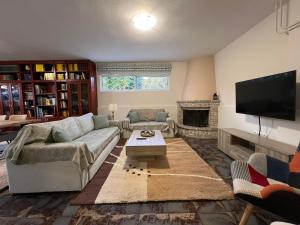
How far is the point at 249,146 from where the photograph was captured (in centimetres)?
348

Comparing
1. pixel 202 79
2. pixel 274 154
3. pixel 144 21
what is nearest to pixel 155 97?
pixel 202 79

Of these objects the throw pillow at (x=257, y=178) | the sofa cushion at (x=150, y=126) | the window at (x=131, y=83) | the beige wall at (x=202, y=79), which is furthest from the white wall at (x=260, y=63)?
the window at (x=131, y=83)

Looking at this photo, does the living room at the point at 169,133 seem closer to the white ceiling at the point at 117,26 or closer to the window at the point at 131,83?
the white ceiling at the point at 117,26

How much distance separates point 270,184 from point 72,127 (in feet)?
10.3

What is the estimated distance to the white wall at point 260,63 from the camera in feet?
8.14

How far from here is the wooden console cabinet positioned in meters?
2.28

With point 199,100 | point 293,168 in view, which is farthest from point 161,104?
point 293,168

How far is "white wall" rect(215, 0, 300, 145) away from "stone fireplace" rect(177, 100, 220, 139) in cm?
32

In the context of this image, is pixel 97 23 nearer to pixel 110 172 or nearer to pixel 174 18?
pixel 174 18

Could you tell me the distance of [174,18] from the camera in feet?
9.49

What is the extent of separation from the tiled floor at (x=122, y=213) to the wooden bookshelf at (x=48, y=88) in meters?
3.87

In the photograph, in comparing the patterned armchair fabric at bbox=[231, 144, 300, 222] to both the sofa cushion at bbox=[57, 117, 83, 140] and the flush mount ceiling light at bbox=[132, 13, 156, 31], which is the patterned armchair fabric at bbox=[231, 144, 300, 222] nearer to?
the flush mount ceiling light at bbox=[132, 13, 156, 31]

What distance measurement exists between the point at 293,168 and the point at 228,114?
9.79 feet

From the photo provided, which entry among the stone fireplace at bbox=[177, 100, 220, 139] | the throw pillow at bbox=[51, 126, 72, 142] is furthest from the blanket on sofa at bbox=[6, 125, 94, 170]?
the stone fireplace at bbox=[177, 100, 220, 139]
